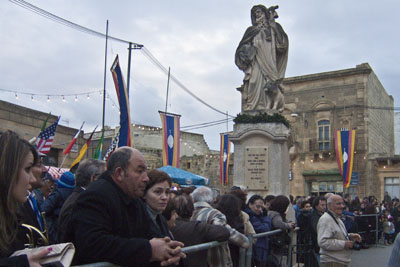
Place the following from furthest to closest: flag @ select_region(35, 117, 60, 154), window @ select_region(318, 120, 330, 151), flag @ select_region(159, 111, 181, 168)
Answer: window @ select_region(318, 120, 330, 151), flag @ select_region(159, 111, 181, 168), flag @ select_region(35, 117, 60, 154)

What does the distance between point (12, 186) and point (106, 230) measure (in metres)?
0.74

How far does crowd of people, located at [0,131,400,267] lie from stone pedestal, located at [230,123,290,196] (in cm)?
401

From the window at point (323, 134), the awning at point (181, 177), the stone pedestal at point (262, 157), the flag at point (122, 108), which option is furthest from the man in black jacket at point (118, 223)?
the window at point (323, 134)

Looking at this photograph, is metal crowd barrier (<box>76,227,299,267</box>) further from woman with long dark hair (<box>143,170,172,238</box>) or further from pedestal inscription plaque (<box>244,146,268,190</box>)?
pedestal inscription plaque (<box>244,146,268,190</box>)

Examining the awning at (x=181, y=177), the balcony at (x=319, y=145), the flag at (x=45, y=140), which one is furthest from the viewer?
the balcony at (x=319, y=145)

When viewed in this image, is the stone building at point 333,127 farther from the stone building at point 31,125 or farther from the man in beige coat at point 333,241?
the man in beige coat at point 333,241

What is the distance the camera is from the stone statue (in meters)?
10.9

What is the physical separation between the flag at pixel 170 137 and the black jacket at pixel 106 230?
12928mm

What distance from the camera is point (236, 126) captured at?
1075cm

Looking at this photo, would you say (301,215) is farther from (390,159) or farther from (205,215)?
(390,159)

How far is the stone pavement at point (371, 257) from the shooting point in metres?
10.3

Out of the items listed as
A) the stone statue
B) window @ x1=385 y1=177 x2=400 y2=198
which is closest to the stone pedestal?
the stone statue

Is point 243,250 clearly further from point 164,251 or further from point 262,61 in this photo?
point 262,61

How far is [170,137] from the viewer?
16094 mm
